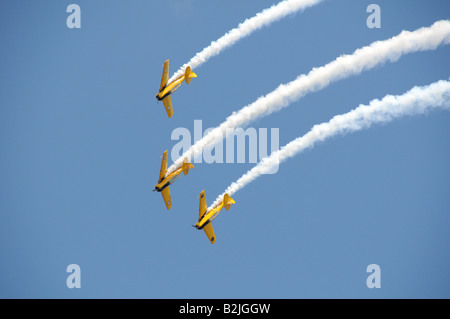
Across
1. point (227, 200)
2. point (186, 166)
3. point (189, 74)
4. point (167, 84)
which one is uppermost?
point (189, 74)

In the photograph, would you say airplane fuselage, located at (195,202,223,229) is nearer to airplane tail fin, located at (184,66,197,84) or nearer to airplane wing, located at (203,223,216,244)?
airplane wing, located at (203,223,216,244)

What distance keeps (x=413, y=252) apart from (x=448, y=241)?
318cm

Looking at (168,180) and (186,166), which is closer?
(186,166)

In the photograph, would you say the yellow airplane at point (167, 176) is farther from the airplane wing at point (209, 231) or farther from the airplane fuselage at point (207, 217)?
the airplane wing at point (209, 231)

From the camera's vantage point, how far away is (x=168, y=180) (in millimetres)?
53031

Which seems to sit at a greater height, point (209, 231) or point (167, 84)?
point (167, 84)

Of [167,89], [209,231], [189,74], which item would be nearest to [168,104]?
[167,89]

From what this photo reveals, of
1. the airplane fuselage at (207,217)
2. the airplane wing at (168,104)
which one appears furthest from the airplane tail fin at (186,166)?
the airplane wing at (168,104)

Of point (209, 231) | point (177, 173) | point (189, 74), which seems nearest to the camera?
point (189, 74)

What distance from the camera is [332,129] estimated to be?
4741 centimetres

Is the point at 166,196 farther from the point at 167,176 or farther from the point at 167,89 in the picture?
the point at 167,89
